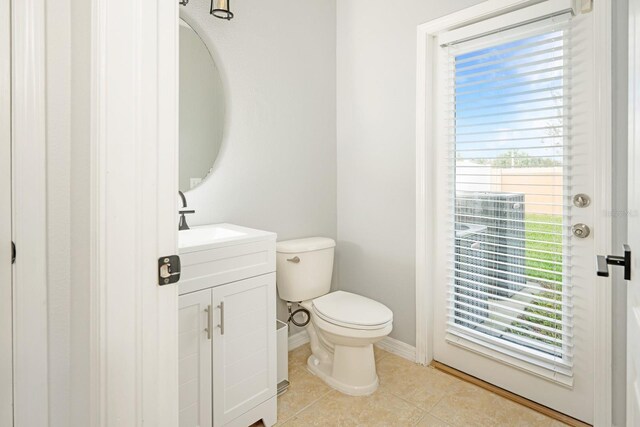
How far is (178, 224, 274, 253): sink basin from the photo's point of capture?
1419 mm

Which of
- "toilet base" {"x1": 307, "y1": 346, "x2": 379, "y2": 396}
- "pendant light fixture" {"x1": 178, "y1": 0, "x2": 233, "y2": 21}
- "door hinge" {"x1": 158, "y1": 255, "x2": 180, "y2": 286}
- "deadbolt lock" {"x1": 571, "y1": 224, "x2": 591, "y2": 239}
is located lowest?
"toilet base" {"x1": 307, "y1": 346, "x2": 379, "y2": 396}

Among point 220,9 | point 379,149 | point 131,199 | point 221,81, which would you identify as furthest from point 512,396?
point 220,9

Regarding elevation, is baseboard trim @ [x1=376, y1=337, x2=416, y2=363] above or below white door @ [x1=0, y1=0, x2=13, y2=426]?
below

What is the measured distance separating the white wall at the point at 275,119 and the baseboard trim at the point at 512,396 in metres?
1.06

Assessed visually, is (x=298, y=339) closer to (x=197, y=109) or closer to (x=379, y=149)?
(x=379, y=149)

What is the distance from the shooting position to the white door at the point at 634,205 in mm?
720

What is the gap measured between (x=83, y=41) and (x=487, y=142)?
5.98 feet

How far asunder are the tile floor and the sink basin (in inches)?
35.4

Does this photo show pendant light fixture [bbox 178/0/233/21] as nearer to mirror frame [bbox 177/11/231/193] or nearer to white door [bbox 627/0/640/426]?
mirror frame [bbox 177/11/231/193]

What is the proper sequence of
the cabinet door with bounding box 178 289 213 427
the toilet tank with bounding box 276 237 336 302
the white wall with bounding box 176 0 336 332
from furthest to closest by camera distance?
the toilet tank with bounding box 276 237 336 302, the white wall with bounding box 176 0 336 332, the cabinet door with bounding box 178 289 213 427

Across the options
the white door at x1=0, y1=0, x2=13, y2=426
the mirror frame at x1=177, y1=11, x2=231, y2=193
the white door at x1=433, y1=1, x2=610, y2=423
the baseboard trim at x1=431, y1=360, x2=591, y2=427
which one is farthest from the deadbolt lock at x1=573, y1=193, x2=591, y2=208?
the white door at x1=0, y1=0, x2=13, y2=426

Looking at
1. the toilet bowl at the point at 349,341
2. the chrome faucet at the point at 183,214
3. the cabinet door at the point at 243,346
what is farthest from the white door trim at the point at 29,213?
the toilet bowl at the point at 349,341

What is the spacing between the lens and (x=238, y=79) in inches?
81.4

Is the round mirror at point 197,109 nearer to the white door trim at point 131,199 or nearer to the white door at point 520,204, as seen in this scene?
the white door trim at point 131,199
